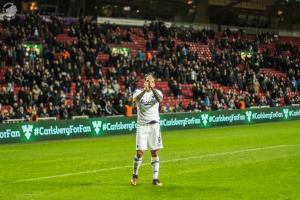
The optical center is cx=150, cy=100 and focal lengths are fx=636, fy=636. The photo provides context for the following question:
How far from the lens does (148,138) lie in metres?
14.7

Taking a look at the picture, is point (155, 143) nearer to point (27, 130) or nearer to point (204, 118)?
point (27, 130)

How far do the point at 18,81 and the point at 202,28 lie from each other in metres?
28.3

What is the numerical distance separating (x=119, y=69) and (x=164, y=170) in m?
25.3

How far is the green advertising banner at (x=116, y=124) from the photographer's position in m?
29.9

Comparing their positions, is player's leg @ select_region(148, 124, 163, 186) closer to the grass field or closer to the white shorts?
the white shorts

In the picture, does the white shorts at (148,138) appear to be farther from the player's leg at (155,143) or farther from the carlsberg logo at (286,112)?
the carlsberg logo at (286,112)

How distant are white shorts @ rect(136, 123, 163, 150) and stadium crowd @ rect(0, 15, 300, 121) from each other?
18.0 meters

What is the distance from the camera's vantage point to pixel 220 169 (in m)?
17.8

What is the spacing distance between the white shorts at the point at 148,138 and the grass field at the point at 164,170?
3.08 ft

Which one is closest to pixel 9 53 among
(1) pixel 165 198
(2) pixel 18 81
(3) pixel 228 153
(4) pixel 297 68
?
(2) pixel 18 81

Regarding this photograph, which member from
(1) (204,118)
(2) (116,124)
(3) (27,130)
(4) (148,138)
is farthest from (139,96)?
(1) (204,118)

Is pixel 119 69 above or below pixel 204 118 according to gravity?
above

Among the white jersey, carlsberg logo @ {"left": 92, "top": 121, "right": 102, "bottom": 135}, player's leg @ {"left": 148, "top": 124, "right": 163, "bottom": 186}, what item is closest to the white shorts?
player's leg @ {"left": 148, "top": 124, "right": 163, "bottom": 186}

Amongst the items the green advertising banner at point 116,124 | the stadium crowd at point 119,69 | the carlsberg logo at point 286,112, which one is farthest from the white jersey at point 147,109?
the carlsberg logo at point 286,112
